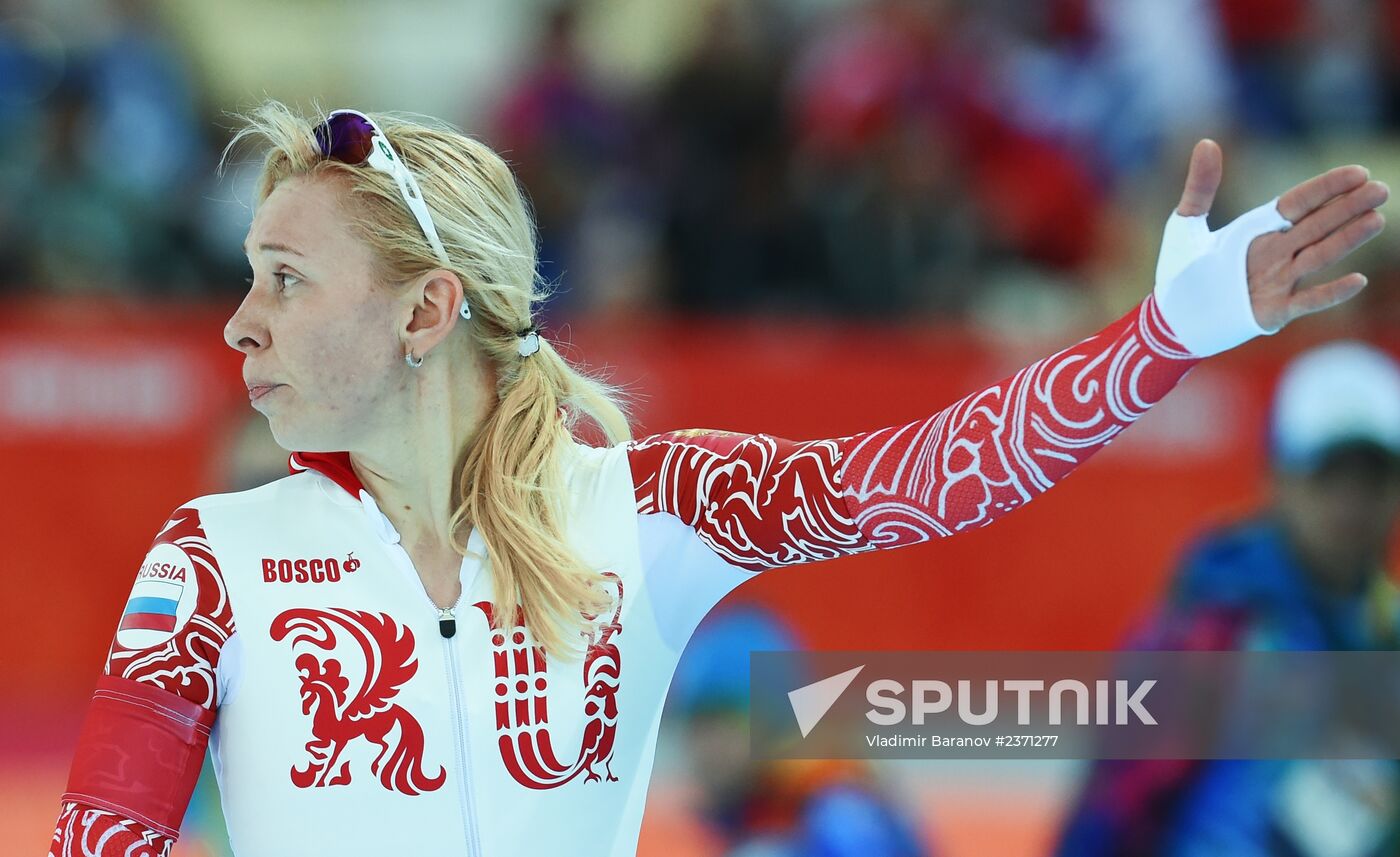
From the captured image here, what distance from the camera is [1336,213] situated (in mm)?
2449

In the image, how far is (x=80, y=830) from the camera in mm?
2572

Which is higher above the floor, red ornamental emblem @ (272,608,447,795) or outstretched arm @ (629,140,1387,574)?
outstretched arm @ (629,140,1387,574)

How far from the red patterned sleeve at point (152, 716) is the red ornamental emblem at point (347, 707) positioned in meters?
0.12

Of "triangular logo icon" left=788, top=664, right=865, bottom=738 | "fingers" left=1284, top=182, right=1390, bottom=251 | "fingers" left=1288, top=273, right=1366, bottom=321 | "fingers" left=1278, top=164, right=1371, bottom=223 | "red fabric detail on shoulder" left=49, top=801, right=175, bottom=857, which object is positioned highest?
"triangular logo icon" left=788, top=664, right=865, bottom=738

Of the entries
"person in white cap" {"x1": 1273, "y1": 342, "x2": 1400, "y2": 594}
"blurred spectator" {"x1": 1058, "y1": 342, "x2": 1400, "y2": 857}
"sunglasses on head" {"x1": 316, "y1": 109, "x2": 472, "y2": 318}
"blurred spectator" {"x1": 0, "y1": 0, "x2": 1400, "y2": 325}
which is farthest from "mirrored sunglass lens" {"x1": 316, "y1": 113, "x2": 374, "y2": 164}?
"blurred spectator" {"x1": 0, "y1": 0, "x2": 1400, "y2": 325}

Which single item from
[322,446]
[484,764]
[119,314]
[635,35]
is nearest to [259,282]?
[322,446]

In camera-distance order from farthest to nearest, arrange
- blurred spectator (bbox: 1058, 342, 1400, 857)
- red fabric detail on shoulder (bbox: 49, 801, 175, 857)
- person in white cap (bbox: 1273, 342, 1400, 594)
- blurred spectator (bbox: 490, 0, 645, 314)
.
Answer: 1. blurred spectator (bbox: 490, 0, 645, 314)
2. person in white cap (bbox: 1273, 342, 1400, 594)
3. blurred spectator (bbox: 1058, 342, 1400, 857)
4. red fabric detail on shoulder (bbox: 49, 801, 175, 857)

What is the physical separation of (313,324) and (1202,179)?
1.30 m

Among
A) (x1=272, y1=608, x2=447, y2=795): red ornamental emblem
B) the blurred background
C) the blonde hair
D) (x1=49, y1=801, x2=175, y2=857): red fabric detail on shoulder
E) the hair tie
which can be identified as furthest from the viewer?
the blurred background

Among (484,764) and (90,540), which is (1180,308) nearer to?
(484,764)

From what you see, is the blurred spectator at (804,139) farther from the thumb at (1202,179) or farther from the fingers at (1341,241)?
the fingers at (1341,241)

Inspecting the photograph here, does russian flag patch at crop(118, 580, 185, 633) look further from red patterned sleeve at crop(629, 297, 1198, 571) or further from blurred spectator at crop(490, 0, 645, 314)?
blurred spectator at crop(490, 0, 645, 314)

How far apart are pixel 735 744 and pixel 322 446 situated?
1.80 meters

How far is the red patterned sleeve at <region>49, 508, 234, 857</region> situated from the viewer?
259cm
